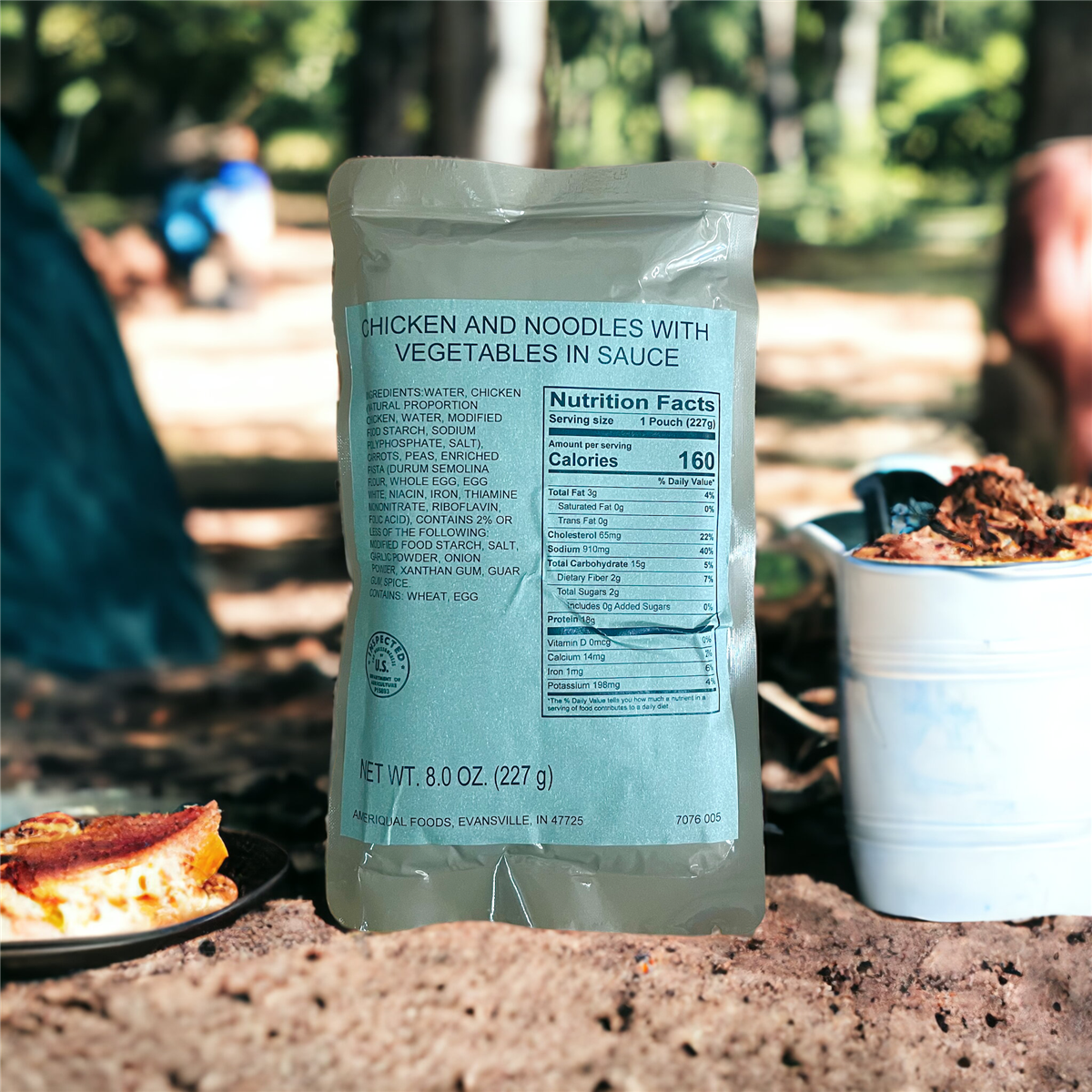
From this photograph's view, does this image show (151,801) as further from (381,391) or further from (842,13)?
(842,13)

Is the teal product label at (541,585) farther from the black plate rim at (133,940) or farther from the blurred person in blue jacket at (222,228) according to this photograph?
the blurred person in blue jacket at (222,228)

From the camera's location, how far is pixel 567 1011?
1.25m

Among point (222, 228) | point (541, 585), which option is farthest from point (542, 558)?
point (222, 228)

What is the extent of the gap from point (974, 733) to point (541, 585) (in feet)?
2.00

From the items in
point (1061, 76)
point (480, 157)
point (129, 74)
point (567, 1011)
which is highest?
point (129, 74)

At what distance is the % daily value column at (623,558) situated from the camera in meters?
1.36

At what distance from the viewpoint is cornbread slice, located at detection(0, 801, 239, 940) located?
1.29 metres

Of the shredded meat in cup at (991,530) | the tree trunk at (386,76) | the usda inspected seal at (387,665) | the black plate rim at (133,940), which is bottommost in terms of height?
the black plate rim at (133,940)

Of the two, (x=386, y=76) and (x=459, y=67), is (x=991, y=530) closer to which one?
(x=459, y=67)

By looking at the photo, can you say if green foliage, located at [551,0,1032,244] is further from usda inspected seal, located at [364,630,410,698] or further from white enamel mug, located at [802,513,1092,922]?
usda inspected seal, located at [364,630,410,698]

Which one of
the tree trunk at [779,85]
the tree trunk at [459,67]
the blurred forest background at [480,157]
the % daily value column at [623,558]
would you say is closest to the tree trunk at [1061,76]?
the blurred forest background at [480,157]

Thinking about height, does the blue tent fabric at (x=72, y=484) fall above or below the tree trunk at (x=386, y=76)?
below

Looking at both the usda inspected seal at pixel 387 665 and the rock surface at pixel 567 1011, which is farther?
the usda inspected seal at pixel 387 665

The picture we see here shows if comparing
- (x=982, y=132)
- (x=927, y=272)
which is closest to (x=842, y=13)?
(x=982, y=132)
